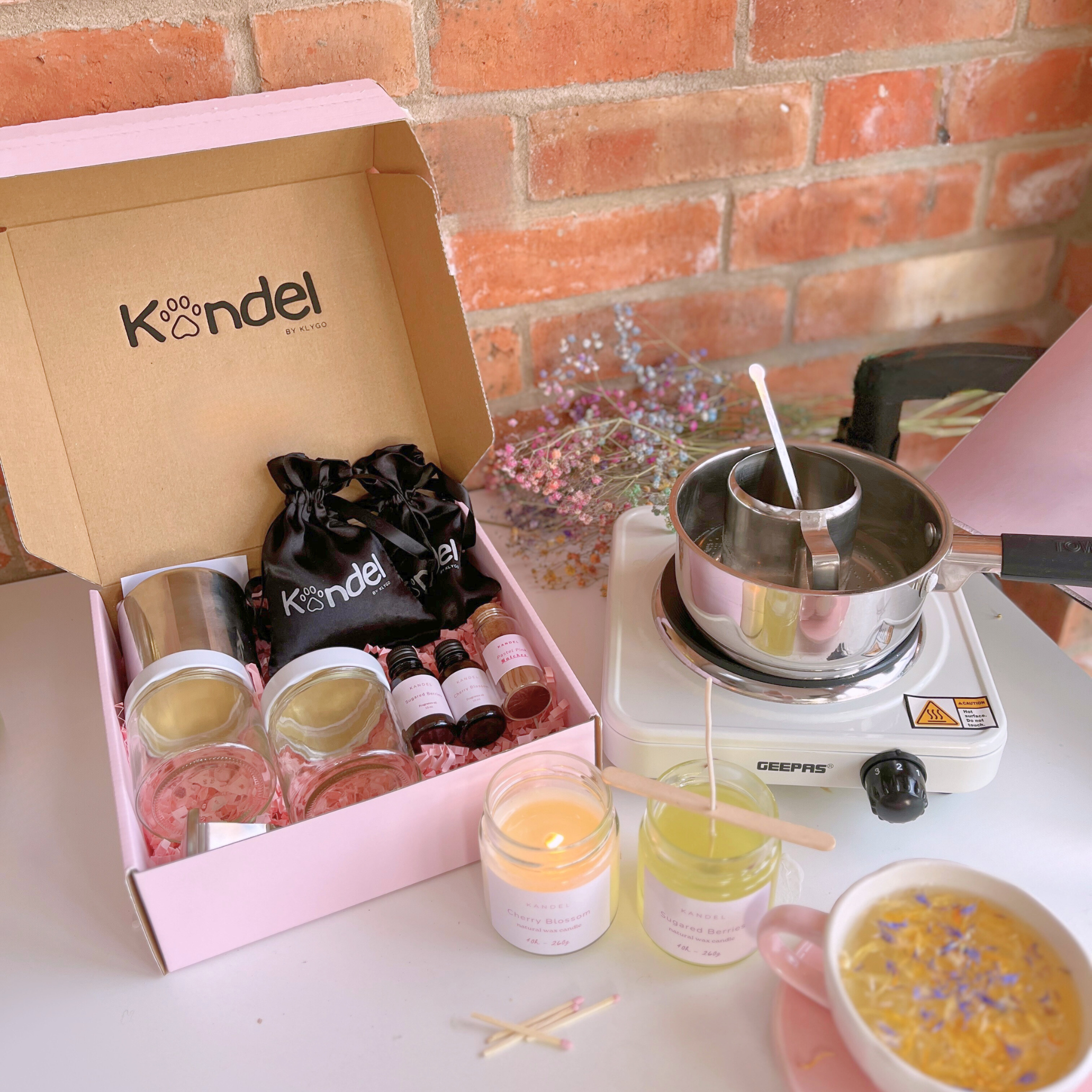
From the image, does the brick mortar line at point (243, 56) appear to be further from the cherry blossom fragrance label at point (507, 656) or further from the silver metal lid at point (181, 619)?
the cherry blossom fragrance label at point (507, 656)

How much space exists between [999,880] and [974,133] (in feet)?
3.13

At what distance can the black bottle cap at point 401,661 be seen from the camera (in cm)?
82

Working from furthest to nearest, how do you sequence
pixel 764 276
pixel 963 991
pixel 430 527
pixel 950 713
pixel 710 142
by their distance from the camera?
pixel 764 276 < pixel 710 142 < pixel 430 527 < pixel 950 713 < pixel 963 991

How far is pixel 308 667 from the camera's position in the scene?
0.76 meters

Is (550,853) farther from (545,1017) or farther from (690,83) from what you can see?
(690,83)

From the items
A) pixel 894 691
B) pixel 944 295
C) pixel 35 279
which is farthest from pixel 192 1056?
pixel 944 295

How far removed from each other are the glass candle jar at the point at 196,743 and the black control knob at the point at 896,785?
454mm

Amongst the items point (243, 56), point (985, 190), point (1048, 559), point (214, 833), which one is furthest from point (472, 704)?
→ point (985, 190)

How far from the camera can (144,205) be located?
35.0 inches

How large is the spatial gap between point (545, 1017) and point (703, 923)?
122 mm

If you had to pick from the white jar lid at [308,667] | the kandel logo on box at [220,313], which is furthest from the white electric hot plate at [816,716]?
the kandel logo on box at [220,313]

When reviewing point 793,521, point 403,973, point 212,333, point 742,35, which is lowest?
point 403,973

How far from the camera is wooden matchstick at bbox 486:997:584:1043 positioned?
2.06ft

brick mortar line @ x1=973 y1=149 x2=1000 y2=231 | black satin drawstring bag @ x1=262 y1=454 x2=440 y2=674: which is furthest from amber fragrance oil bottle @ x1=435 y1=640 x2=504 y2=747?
brick mortar line @ x1=973 y1=149 x2=1000 y2=231
